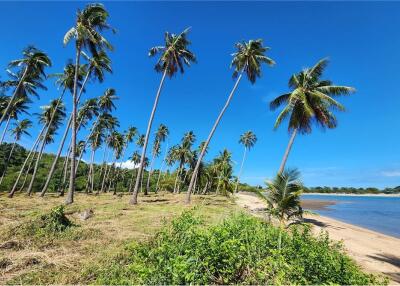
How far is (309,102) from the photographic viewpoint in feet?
68.2

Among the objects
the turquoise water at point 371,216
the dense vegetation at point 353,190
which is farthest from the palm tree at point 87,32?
the dense vegetation at point 353,190

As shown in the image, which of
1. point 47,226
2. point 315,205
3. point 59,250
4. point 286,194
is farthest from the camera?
point 315,205

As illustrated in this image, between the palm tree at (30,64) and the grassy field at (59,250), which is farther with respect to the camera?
the palm tree at (30,64)

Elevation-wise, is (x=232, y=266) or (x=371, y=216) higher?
(x=371, y=216)

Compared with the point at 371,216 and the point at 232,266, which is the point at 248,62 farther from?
the point at 371,216

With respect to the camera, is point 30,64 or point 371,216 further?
point 371,216

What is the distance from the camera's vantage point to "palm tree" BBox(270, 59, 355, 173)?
66.9 feet

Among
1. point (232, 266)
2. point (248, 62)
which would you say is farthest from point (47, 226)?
point (248, 62)

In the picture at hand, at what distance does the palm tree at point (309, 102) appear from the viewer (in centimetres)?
2039

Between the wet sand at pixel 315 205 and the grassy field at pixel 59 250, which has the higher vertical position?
the wet sand at pixel 315 205

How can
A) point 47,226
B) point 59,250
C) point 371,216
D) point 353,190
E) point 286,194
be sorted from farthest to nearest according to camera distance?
point 353,190 → point 371,216 → point 286,194 → point 47,226 → point 59,250

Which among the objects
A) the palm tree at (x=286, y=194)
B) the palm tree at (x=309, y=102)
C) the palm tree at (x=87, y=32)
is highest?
the palm tree at (x=87, y=32)

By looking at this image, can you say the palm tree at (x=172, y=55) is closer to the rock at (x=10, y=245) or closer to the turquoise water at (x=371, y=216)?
the rock at (x=10, y=245)

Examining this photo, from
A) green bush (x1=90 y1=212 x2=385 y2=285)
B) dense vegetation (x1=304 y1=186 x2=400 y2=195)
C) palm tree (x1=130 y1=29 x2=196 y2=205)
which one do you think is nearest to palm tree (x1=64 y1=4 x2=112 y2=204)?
palm tree (x1=130 y1=29 x2=196 y2=205)
